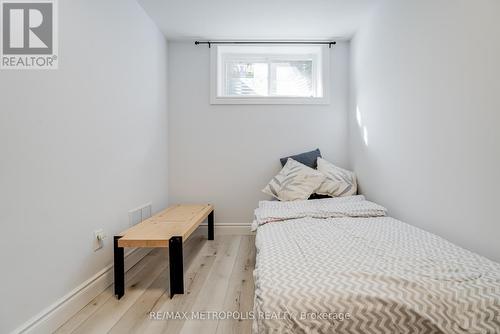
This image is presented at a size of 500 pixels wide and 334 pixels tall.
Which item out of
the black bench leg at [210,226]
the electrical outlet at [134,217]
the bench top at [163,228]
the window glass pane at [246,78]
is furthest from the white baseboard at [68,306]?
the window glass pane at [246,78]

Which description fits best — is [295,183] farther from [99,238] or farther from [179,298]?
[99,238]

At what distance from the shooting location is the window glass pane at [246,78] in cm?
345

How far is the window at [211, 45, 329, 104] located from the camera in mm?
3391

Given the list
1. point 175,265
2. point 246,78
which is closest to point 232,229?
point 175,265

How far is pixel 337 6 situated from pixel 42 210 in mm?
2684

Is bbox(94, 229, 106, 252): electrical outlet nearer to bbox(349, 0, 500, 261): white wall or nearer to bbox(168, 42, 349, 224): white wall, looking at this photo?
bbox(168, 42, 349, 224): white wall

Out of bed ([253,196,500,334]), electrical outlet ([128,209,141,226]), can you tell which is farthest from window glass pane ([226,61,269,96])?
bed ([253,196,500,334])

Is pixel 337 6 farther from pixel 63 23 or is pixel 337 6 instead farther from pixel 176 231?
pixel 176 231

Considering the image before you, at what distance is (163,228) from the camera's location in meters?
2.12

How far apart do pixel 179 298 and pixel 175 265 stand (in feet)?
0.67

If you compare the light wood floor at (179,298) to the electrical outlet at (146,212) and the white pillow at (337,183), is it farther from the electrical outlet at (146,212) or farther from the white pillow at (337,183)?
the white pillow at (337,183)

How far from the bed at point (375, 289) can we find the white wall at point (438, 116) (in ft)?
0.93

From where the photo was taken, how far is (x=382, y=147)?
2.49 meters

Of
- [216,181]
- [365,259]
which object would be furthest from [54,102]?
[216,181]
